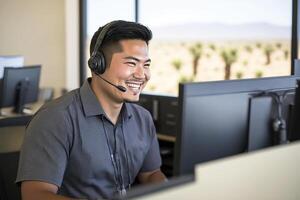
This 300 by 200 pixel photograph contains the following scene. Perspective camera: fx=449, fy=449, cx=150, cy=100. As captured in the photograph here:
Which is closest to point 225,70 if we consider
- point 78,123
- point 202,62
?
point 202,62

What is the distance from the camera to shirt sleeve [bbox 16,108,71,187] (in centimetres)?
137

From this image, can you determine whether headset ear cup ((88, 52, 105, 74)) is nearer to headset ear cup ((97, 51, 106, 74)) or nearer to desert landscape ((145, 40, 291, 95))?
headset ear cup ((97, 51, 106, 74))

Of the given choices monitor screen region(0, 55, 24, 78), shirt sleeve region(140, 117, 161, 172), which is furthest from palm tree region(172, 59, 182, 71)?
shirt sleeve region(140, 117, 161, 172)

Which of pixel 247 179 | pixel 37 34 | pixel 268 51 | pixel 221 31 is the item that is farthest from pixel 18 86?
pixel 247 179

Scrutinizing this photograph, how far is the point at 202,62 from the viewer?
13.8 ft

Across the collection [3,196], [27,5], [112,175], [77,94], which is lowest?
[3,196]

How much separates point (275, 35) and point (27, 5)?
3334 millimetres

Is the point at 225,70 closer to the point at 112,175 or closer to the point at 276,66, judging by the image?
the point at 276,66

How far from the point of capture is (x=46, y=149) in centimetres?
139

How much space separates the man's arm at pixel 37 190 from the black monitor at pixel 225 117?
1.57 feet

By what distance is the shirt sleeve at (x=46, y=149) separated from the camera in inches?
53.9

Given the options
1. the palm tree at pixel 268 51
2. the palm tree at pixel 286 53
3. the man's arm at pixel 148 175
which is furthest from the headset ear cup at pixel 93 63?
the palm tree at pixel 268 51

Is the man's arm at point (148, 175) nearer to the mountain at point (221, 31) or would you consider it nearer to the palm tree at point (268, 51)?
the mountain at point (221, 31)

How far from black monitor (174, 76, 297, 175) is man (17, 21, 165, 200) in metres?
0.43
